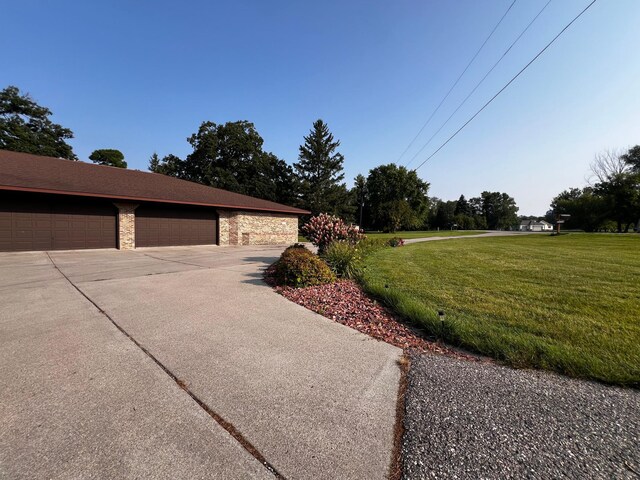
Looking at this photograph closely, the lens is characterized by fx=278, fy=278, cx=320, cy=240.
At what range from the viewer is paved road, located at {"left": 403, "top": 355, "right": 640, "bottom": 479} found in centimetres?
157

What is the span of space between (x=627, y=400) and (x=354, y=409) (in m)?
2.17

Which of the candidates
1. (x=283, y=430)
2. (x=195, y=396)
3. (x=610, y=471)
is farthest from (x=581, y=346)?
(x=195, y=396)

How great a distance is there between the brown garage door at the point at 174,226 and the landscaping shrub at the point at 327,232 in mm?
10089

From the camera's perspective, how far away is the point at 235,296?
5.34 m

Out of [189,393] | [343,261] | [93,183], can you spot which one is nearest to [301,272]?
[343,261]

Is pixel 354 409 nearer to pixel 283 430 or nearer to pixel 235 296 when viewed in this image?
pixel 283 430

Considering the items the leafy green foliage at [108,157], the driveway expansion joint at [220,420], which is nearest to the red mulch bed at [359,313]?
the driveway expansion joint at [220,420]

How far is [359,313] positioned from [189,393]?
2783 mm

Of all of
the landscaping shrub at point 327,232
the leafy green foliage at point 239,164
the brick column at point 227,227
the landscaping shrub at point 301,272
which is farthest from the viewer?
the leafy green foliage at point 239,164

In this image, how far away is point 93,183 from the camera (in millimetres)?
14031

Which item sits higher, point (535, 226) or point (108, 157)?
point (108, 157)

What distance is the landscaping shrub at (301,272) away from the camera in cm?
608

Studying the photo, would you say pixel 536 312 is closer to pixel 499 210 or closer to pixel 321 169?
pixel 321 169

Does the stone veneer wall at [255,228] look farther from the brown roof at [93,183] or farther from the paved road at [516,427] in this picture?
the paved road at [516,427]
